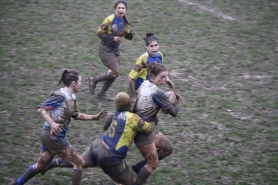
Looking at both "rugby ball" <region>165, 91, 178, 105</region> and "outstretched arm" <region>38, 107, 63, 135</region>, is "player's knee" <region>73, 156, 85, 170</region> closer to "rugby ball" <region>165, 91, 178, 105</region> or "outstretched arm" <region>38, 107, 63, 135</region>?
"outstretched arm" <region>38, 107, 63, 135</region>

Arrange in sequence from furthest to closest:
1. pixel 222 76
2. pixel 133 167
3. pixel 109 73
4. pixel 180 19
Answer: pixel 180 19
pixel 222 76
pixel 109 73
pixel 133 167

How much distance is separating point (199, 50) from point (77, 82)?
19.1ft

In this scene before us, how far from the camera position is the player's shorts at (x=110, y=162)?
550 cm

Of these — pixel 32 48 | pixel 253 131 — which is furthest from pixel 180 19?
pixel 253 131

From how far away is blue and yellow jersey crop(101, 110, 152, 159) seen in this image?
5.50 metres

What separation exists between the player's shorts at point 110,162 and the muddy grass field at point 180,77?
74 centimetres

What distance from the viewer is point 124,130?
550cm

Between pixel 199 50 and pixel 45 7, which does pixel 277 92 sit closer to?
pixel 199 50

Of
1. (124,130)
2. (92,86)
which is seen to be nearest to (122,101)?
(124,130)

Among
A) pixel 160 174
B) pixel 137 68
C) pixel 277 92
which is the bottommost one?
pixel 160 174

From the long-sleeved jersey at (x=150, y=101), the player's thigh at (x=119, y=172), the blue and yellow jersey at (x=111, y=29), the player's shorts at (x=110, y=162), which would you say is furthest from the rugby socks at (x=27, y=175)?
the blue and yellow jersey at (x=111, y=29)

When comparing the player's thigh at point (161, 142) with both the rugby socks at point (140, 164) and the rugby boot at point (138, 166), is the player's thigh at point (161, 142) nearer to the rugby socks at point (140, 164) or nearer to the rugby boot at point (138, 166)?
the rugby socks at point (140, 164)

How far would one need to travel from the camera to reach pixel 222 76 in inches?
384

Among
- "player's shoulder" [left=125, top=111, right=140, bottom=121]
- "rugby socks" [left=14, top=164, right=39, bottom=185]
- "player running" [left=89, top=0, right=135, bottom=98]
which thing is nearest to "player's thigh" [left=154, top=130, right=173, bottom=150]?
"player's shoulder" [left=125, top=111, right=140, bottom=121]
